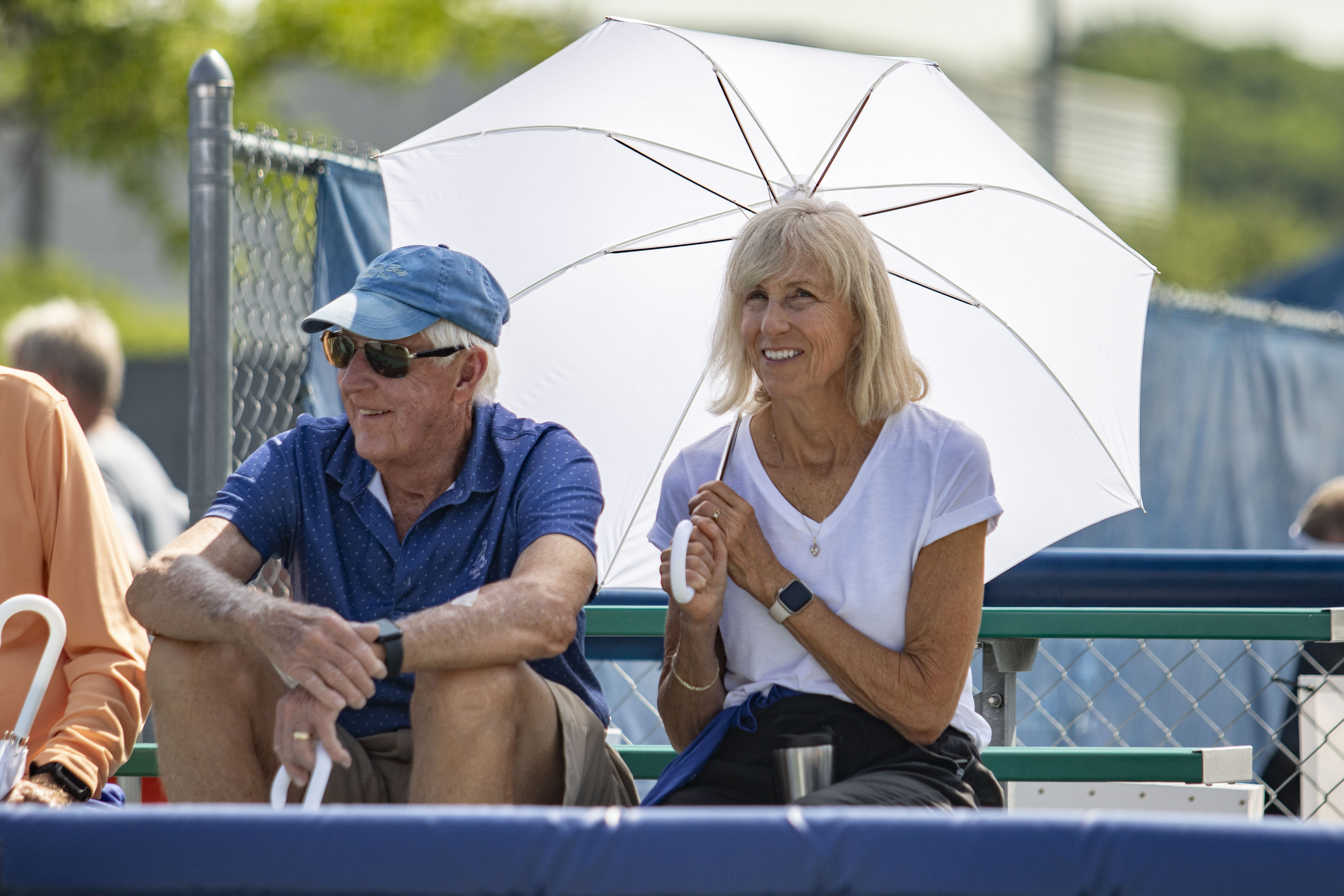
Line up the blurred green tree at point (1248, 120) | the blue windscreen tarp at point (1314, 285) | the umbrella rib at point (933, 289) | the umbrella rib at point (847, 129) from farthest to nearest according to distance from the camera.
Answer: the blurred green tree at point (1248, 120) → the blue windscreen tarp at point (1314, 285) → the umbrella rib at point (933, 289) → the umbrella rib at point (847, 129)

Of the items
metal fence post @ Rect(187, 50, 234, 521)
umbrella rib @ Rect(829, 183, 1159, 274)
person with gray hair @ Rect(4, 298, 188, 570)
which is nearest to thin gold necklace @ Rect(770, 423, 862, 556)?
umbrella rib @ Rect(829, 183, 1159, 274)

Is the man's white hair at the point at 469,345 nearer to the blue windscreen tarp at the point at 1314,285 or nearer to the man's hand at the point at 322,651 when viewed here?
the man's hand at the point at 322,651

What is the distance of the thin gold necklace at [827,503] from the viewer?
2.69 meters

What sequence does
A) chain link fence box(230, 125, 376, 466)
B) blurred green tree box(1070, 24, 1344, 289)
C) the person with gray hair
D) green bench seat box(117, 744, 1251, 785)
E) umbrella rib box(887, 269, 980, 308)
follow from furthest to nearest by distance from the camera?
blurred green tree box(1070, 24, 1344, 289) → the person with gray hair → chain link fence box(230, 125, 376, 466) → umbrella rib box(887, 269, 980, 308) → green bench seat box(117, 744, 1251, 785)

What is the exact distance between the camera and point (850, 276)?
271 centimetres

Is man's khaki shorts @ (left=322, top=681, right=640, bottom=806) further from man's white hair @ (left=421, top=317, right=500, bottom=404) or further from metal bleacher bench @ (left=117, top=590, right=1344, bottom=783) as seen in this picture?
man's white hair @ (left=421, top=317, right=500, bottom=404)

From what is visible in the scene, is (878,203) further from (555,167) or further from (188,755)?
(188,755)

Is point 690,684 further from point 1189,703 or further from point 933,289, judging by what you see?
point 1189,703

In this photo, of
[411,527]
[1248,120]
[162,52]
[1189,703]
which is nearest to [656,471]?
[411,527]

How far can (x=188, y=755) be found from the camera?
2.37 metres

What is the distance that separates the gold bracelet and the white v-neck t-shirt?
0.17 ft

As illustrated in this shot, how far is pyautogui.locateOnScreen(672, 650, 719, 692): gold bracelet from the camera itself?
270cm

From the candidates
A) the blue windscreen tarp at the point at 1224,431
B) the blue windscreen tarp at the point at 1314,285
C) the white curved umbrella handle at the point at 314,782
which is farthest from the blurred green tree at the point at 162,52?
the white curved umbrella handle at the point at 314,782

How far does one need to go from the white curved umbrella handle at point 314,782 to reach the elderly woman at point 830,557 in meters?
0.65
